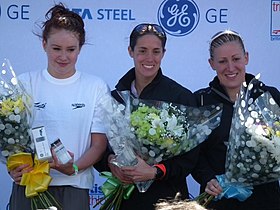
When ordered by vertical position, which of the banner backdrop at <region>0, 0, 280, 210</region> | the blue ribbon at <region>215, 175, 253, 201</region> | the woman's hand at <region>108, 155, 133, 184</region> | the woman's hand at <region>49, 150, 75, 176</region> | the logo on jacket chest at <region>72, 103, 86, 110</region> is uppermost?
the banner backdrop at <region>0, 0, 280, 210</region>

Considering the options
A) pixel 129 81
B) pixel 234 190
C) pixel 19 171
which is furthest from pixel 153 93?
pixel 19 171

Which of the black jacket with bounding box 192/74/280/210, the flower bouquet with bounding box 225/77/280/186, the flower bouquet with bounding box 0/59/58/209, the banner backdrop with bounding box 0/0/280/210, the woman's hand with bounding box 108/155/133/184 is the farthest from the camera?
the banner backdrop with bounding box 0/0/280/210

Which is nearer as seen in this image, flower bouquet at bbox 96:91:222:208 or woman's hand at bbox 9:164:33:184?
flower bouquet at bbox 96:91:222:208

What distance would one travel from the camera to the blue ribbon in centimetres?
255

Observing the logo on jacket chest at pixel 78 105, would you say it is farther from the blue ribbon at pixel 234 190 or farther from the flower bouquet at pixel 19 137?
the blue ribbon at pixel 234 190

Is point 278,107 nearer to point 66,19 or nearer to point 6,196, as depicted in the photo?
point 66,19

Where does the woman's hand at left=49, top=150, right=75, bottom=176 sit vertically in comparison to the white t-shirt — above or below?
below

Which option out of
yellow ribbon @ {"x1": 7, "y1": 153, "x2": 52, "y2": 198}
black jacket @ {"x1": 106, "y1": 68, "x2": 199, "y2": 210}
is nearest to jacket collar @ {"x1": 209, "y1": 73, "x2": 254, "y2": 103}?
black jacket @ {"x1": 106, "y1": 68, "x2": 199, "y2": 210}

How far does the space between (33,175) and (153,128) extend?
573 millimetres

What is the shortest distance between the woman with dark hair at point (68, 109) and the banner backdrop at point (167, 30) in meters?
1.23

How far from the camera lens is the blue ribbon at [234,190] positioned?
2.55m

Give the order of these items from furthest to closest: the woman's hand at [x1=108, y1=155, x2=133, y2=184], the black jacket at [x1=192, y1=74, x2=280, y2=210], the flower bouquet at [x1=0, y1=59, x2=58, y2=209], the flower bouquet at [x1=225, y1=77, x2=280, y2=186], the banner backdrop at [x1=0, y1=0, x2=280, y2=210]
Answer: the banner backdrop at [x1=0, y1=0, x2=280, y2=210], the black jacket at [x1=192, y1=74, x2=280, y2=210], the woman's hand at [x1=108, y1=155, x2=133, y2=184], the flower bouquet at [x1=0, y1=59, x2=58, y2=209], the flower bouquet at [x1=225, y1=77, x2=280, y2=186]

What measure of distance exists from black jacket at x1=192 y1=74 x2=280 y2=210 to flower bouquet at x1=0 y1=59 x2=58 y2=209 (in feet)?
2.46

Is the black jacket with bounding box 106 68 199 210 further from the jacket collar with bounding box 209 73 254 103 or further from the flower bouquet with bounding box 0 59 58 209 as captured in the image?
the flower bouquet with bounding box 0 59 58 209
